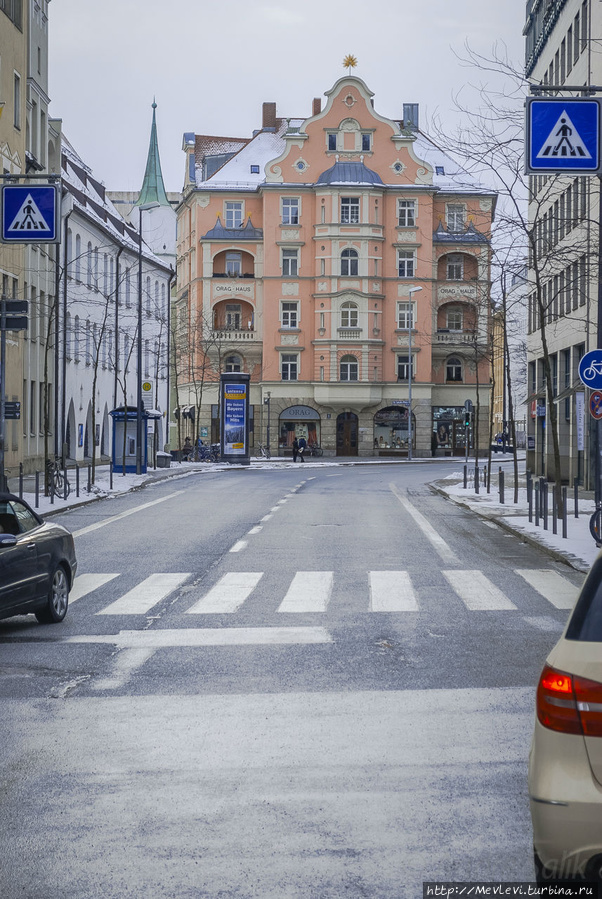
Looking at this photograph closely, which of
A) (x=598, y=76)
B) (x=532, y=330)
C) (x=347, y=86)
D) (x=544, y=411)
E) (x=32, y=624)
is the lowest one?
(x=32, y=624)

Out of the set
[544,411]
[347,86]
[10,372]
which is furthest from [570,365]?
[347,86]

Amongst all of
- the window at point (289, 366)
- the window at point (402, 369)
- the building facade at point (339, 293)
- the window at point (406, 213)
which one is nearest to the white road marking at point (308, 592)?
the building facade at point (339, 293)

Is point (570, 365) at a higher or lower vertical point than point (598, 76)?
lower

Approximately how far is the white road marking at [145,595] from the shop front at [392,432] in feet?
221

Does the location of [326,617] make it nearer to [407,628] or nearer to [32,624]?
[407,628]

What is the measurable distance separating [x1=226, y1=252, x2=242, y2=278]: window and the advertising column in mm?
25080

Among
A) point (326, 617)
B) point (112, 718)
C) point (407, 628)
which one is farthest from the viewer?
point (326, 617)

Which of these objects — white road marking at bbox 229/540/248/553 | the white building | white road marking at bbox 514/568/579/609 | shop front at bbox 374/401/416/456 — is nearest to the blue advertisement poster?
the white building

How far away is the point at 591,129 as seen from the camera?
1438 centimetres

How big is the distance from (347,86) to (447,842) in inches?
3203

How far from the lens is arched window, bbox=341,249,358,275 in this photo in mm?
81938

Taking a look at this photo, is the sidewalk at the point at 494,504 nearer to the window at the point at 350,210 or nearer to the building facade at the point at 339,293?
the building facade at the point at 339,293

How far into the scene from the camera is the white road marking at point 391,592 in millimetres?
13188

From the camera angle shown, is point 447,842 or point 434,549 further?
point 434,549
